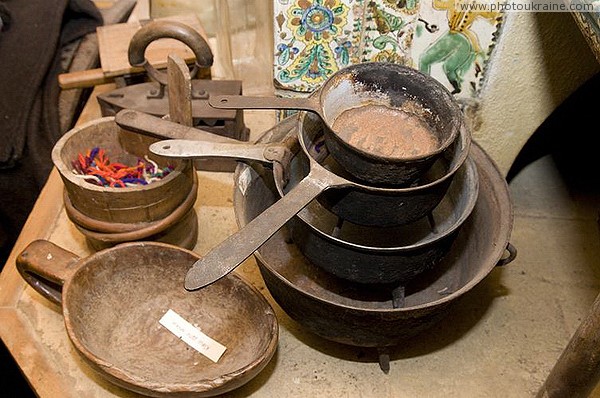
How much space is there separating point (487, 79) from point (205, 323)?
2.03 ft

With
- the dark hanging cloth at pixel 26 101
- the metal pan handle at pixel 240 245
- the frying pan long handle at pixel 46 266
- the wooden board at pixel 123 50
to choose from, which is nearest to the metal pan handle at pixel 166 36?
the wooden board at pixel 123 50

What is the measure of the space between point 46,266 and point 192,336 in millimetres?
237

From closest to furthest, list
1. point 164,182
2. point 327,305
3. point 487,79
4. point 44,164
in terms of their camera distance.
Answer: point 327,305 → point 164,182 → point 487,79 → point 44,164

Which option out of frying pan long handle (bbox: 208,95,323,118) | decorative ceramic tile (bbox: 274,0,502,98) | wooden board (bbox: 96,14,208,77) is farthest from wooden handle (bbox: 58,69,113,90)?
frying pan long handle (bbox: 208,95,323,118)

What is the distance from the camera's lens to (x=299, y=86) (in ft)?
3.57

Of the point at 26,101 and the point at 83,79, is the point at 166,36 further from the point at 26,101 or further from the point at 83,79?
the point at 26,101

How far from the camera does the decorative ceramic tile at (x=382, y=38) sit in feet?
3.26

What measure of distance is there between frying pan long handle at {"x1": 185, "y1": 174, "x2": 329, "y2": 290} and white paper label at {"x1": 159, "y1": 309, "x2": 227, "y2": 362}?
0.89 feet

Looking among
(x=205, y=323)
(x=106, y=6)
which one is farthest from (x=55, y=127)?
(x=205, y=323)

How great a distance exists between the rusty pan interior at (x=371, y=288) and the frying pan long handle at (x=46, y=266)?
0.27m

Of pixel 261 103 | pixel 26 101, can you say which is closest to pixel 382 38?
pixel 261 103

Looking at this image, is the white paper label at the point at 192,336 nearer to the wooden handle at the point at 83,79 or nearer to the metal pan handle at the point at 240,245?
the metal pan handle at the point at 240,245

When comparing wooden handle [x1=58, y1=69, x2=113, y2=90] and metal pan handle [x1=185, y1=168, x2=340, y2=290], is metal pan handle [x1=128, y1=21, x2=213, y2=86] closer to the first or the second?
wooden handle [x1=58, y1=69, x2=113, y2=90]

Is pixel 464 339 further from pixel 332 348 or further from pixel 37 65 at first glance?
pixel 37 65
